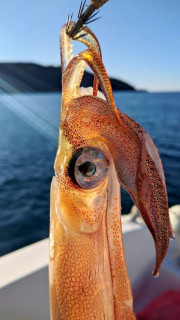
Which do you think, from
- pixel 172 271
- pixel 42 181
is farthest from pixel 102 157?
pixel 42 181

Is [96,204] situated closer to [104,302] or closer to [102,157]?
[102,157]

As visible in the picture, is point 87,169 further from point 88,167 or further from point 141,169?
point 141,169

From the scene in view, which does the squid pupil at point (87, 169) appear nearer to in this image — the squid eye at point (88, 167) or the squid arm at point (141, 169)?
the squid eye at point (88, 167)

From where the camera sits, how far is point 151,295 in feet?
8.10

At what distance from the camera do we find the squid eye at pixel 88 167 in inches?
34.4

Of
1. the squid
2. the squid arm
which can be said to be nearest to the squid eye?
the squid

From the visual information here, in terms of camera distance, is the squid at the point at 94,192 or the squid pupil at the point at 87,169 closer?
the squid at the point at 94,192

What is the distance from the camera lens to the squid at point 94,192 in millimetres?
736

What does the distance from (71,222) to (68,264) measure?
0.50 feet

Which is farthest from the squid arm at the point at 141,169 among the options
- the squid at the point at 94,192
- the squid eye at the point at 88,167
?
the squid eye at the point at 88,167

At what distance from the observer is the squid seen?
736 millimetres

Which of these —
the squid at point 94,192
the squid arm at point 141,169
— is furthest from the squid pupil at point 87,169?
the squid arm at point 141,169

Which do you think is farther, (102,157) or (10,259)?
(10,259)

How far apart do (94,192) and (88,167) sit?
0.09 meters
